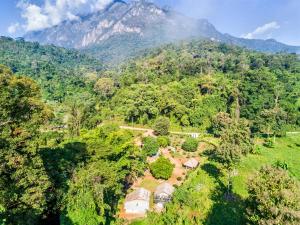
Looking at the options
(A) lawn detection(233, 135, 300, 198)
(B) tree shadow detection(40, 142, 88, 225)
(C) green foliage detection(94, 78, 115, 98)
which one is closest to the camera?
(B) tree shadow detection(40, 142, 88, 225)

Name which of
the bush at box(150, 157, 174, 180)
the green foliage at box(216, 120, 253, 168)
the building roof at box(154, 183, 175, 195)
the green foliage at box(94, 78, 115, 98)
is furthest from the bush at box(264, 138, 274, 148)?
the green foliage at box(94, 78, 115, 98)

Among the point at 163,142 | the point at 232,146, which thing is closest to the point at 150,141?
the point at 163,142

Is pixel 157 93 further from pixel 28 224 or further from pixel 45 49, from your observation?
pixel 45 49

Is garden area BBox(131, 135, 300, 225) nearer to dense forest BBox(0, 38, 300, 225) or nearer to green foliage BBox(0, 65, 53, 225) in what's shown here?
dense forest BBox(0, 38, 300, 225)

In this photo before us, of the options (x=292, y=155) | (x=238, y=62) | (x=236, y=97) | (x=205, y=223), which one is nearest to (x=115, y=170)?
(x=205, y=223)

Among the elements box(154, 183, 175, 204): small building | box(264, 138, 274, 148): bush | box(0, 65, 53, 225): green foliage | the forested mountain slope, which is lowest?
box(154, 183, 175, 204): small building
